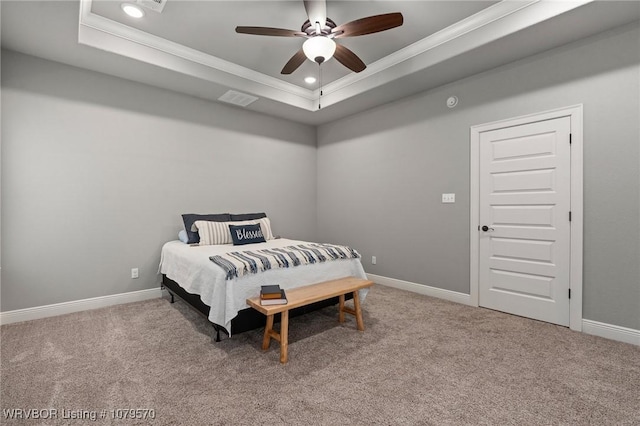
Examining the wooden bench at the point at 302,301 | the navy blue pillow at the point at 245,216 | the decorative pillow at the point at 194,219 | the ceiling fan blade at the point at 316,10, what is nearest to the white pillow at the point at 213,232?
the decorative pillow at the point at 194,219

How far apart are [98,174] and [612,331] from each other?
5.32 meters

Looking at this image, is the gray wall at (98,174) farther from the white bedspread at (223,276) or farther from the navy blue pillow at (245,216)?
the white bedspread at (223,276)

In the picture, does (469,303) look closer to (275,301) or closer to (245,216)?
(275,301)

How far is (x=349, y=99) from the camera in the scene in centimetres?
420

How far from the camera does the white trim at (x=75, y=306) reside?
2.91 meters

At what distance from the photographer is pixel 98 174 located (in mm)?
3373

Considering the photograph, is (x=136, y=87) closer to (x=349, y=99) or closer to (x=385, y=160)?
(x=349, y=99)

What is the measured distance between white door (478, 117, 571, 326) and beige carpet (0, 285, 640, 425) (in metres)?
0.32

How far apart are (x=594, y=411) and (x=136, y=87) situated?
16.5ft

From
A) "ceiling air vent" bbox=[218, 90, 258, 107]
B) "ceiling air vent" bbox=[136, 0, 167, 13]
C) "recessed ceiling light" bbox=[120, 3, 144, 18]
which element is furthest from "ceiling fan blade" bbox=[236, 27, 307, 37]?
"ceiling air vent" bbox=[218, 90, 258, 107]

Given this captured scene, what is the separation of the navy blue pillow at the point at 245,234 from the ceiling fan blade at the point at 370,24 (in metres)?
2.35

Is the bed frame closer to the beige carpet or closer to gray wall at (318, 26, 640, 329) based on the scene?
the beige carpet

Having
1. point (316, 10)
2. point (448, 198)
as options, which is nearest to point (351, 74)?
point (316, 10)

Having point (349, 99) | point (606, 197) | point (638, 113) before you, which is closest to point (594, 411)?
point (606, 197)
